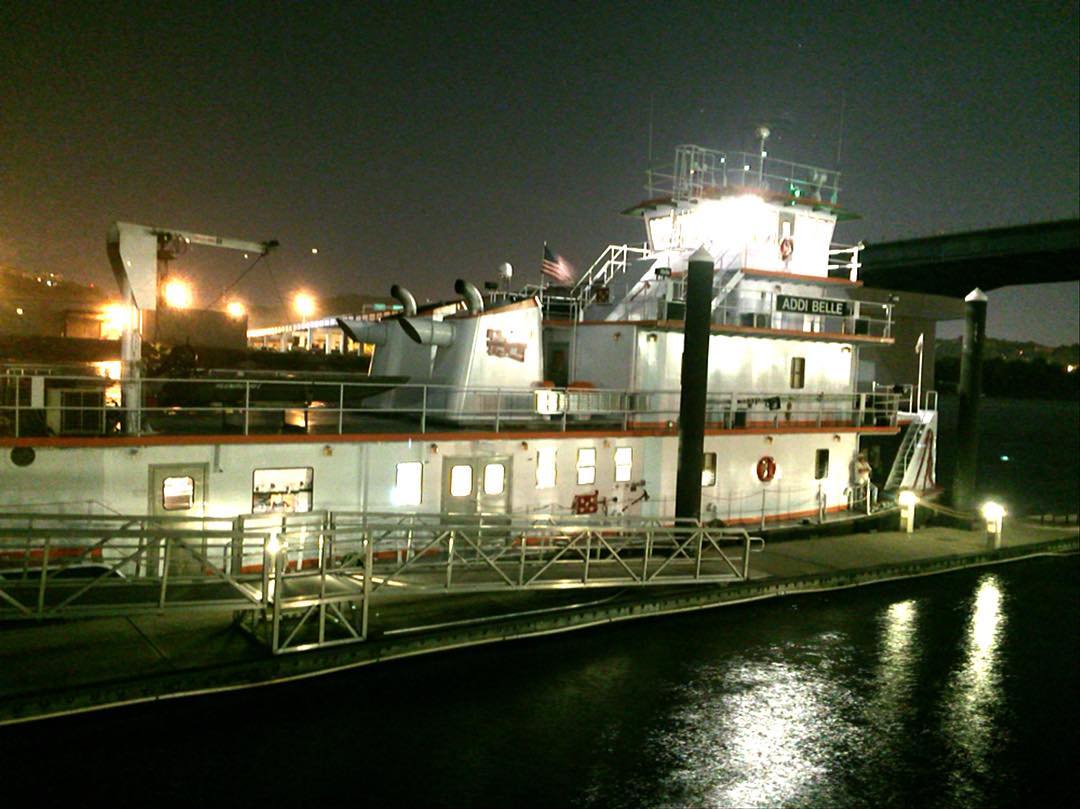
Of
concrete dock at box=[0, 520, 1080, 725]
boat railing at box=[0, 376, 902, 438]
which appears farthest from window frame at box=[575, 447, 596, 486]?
concrete dock at box=[0, 520, 1080, 725]

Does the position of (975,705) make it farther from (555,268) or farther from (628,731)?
(555,268)

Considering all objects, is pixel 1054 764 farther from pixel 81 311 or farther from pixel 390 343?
pixel 81 311

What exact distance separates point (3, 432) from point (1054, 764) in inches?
635

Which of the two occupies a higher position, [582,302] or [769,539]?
[582,302]

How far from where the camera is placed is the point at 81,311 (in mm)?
44781

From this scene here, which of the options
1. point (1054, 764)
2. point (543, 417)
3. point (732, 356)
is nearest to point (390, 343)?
point (543, 417)

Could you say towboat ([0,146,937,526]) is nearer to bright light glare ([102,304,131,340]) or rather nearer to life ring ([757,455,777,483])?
life ring ([757,455,777,483])

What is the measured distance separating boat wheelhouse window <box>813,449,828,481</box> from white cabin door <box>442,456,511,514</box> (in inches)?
375

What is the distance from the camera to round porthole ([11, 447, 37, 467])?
12516mm

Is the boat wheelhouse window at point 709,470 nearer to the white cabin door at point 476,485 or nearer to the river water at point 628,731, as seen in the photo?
the river water at point 628,731

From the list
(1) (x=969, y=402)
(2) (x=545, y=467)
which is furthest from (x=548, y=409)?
(1) (x=969, y=402)

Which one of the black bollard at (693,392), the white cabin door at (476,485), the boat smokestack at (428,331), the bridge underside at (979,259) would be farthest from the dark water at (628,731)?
the bridge underside at (979,259)

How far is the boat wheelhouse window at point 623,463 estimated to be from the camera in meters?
19.0

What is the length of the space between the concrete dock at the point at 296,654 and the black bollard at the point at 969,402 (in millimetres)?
6754
